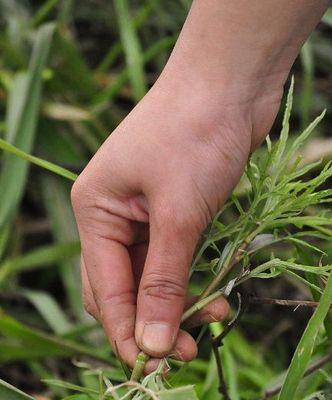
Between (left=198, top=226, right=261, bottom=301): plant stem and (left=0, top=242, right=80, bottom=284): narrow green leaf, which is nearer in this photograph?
(left=198, top=226, right=261, bottom=301): plant stem

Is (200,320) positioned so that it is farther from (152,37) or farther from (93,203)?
(152,37)

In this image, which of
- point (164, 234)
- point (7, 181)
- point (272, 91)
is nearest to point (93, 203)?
point (164, 234)

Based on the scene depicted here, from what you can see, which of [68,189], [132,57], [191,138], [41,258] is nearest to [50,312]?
[41,258]

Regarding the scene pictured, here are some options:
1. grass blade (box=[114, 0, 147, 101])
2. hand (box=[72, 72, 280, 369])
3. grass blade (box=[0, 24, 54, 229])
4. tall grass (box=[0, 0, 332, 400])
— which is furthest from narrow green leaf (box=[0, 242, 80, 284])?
hand (box=[72, 72, 280, 369])

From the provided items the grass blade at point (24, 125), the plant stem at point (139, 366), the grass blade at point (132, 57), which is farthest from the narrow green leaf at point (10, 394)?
the grass blade at point (132, 57)

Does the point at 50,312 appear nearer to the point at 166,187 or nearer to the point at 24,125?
the point at 24,125

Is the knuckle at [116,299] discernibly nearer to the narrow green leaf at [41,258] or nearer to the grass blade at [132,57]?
the narrow green leaf at [41,258]

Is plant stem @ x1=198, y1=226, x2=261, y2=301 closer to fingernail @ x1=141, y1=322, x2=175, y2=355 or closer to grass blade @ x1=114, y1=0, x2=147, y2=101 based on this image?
fingernail @ x1=141, y1=322, x2=175, y2=355

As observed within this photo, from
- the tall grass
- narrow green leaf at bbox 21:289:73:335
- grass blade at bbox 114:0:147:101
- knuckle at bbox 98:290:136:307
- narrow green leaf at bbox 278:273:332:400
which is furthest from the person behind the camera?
grass blade at bbox 114:0:147:101

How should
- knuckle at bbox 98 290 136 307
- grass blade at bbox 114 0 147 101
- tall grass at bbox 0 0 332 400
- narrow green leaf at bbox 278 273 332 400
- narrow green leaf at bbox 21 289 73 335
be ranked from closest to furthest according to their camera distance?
narrow green leaf at bbox 278 273 332 400 < knuckle at bbox 98 290 136 307 < tall grass at bbox 0 0 332 400 < narrow green leaf at bbox 21 289 73 335 < grass blade at bbox 114 0 147 101
